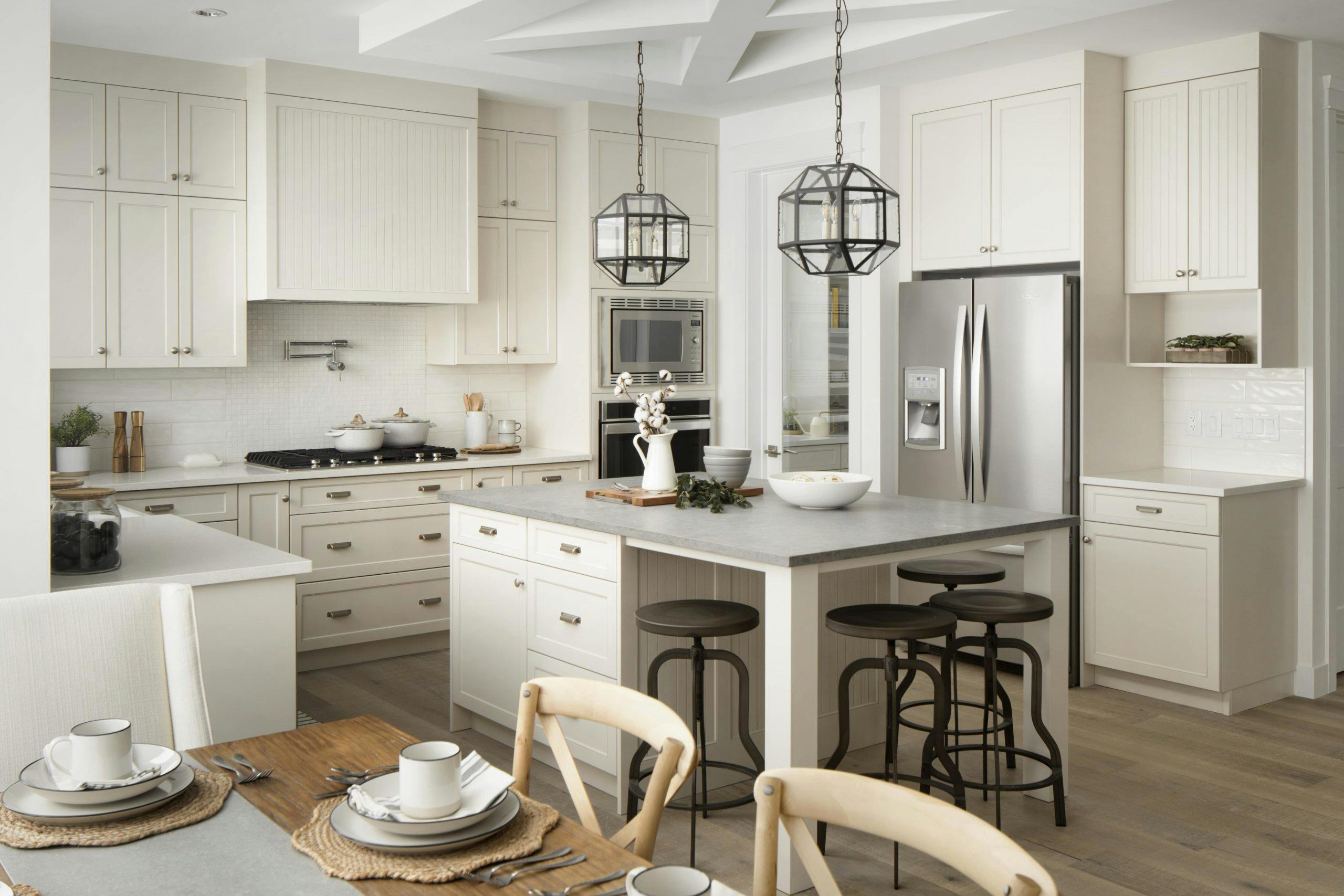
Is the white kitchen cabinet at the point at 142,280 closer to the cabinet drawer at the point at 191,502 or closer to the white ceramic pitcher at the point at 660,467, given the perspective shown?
the cabinet drawer at the point at 191,502

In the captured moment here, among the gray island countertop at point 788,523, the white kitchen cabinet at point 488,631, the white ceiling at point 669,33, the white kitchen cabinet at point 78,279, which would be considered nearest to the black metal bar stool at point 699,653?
the gray island countertop at point 788,523

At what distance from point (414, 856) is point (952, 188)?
14.4 ft

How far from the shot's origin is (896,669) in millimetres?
3004

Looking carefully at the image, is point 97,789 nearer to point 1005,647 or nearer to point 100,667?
point 100,667

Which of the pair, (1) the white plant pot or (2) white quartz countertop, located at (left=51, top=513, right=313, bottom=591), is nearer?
(2) white quartz countertop, located at (left=51, top=513, right=313, bottom=591)

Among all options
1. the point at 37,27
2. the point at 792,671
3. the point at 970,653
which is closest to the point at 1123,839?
the point at 792,671

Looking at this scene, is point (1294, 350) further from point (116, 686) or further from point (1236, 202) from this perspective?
point (116, 686)

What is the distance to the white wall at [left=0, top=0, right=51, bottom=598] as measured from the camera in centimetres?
226

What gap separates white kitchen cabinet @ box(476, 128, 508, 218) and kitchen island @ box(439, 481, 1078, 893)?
2.04 metres

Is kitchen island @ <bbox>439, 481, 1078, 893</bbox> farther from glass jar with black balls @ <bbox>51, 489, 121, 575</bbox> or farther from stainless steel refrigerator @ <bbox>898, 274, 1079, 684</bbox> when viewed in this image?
glass jar with black balls @ <bbox>51, 489, 121, 575</bbox>

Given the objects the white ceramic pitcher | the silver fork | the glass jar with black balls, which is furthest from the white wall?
the white ceramic pitcher

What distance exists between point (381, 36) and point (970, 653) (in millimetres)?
3597

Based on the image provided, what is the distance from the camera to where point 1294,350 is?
15.1 ft

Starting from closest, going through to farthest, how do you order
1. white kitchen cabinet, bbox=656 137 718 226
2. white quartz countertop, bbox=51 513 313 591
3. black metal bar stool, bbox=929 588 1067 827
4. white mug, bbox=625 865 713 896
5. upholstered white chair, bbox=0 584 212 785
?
1. white mug, bbox=625 865 713 896
2. upholstered white chair, bbox=0 584 212 785
3. white quartz countertop, bbox=51 513 313 591
4. black metal bar stool, bbox=929 588 1067 827
5. white kitchen cabinet, bbox=656 137 718 226
